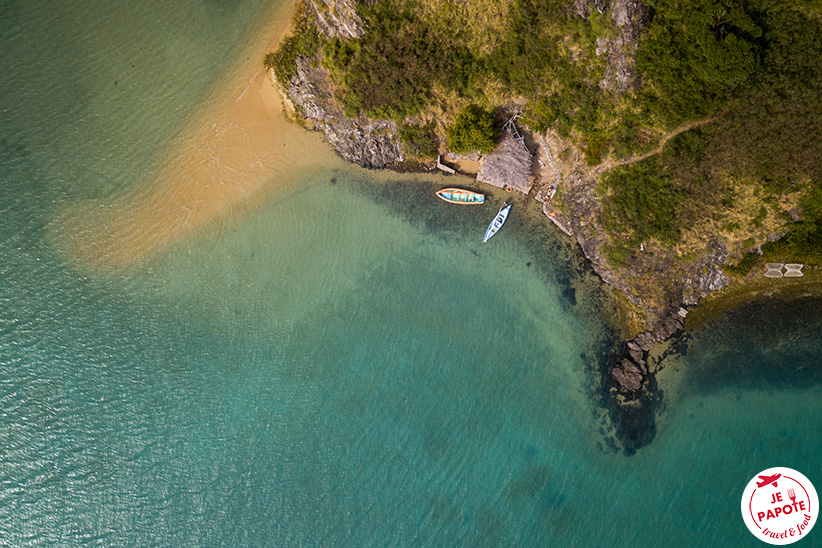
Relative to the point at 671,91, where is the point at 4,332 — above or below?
below

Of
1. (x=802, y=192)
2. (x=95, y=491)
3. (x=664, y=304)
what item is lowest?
(x=95, y=491)

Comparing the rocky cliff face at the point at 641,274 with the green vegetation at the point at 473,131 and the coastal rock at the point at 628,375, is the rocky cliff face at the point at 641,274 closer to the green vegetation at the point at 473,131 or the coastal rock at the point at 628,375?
the coastal rock at the point at 628,375

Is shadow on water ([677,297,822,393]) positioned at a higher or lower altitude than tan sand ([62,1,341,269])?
higher

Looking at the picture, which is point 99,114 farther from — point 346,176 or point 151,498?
point 151,498

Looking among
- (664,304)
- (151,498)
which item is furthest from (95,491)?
(664,304)

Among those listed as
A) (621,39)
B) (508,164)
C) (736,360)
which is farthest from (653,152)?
(736,360)

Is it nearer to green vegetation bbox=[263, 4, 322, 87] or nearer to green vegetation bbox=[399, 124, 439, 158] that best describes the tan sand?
green vegetation bbox=[263, 4, 322, 87]

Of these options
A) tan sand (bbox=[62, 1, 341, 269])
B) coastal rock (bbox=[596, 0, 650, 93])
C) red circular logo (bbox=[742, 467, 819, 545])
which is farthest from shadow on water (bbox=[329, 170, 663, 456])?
coastal rock (bbox=[596, 0, 650, 93])
